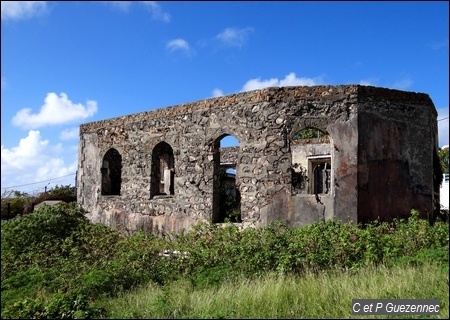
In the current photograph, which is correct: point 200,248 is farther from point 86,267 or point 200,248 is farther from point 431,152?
point 431,152

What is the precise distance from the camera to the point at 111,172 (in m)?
13.9

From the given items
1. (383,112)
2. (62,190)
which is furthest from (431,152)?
(62,190)

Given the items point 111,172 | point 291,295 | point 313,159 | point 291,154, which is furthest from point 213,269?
point 313,159

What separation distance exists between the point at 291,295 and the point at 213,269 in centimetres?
192

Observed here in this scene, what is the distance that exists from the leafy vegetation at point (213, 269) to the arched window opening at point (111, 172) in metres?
3.72

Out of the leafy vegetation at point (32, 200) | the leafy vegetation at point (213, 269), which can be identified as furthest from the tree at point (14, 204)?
the leafy vegetation at point (213, 269)

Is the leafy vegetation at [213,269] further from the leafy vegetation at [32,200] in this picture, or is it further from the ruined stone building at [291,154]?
the leafy vegetation at [32,200]

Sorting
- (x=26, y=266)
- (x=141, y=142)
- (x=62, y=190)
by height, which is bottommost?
(x=26, y=266)

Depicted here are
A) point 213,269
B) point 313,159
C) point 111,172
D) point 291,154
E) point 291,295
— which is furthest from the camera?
point 313,159

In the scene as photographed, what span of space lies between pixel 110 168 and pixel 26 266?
5.59 metres

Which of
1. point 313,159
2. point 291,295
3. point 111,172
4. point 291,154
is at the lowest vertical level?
point 291,295

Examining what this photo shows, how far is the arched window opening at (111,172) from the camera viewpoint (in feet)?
44.6

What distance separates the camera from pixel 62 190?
18672 millimetres

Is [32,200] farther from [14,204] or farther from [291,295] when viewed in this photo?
[291,295]
